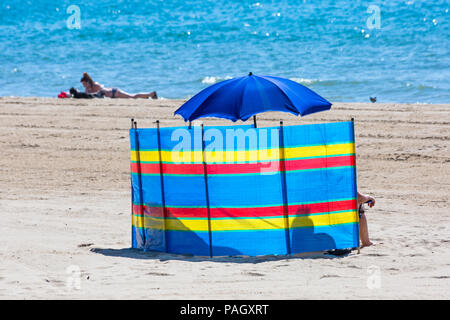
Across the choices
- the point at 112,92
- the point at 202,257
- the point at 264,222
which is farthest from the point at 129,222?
the point at 112,92

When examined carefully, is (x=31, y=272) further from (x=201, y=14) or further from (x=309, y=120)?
(x=201, y=14)

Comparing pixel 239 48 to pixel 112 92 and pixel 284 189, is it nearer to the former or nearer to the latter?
pixel 112 92

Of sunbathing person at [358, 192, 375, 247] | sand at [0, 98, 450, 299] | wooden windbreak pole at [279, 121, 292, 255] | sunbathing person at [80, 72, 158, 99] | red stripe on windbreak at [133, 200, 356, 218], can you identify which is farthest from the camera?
sunbathing person at [80, 72, 158, 99]

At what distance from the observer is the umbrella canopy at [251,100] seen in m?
7.17

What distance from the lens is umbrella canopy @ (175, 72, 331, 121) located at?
7.17 m

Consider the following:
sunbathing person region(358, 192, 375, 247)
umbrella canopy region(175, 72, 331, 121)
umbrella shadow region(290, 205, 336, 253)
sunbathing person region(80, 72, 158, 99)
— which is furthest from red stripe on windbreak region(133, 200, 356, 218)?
sunbathing person region(80, 72, 158, 99)

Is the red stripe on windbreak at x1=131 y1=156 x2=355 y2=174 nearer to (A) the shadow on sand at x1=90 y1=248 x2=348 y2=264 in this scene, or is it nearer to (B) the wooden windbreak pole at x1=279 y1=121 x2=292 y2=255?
(B) the wooden windbreak pole at x1=279 y1=121 x2=292 y2=255

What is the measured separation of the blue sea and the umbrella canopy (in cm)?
1342

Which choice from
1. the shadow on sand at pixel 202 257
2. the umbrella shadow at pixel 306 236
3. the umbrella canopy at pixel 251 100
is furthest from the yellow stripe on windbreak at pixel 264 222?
the umbrella canopy at pixel 251 100

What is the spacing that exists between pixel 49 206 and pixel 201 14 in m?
37.0

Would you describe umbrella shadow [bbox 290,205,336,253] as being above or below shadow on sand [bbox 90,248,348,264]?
above

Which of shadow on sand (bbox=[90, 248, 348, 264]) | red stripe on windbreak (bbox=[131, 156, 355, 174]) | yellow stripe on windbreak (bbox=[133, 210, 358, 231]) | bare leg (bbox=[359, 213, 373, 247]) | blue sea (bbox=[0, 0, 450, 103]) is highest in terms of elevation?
blue sea (bbox=[0, 0, 450, 103])

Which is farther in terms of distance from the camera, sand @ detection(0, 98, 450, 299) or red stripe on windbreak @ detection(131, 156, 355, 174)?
red stripe on windbreak @ detection(131, 156, 355, 174)
